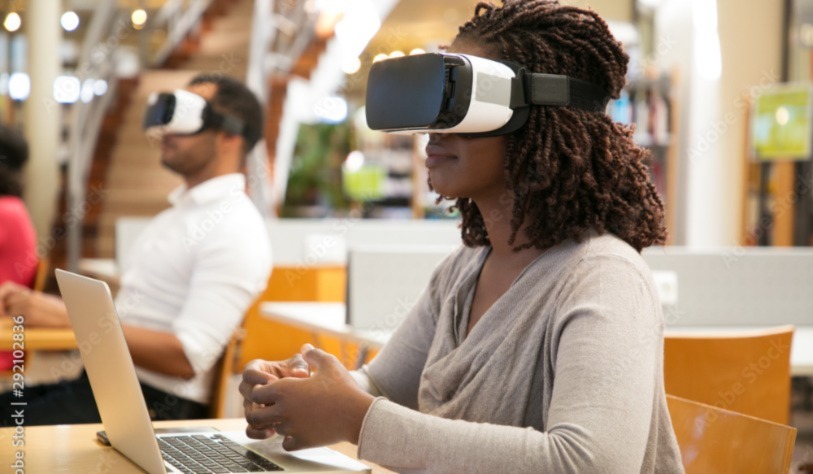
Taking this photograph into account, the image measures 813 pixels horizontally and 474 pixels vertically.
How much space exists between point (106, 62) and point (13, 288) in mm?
5591

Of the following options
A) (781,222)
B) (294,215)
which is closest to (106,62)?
(294,215)

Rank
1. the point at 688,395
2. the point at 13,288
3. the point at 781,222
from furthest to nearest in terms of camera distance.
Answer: the point at 781,222
the point at 13,288
the point at 688,395

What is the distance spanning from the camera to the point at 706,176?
6.58m

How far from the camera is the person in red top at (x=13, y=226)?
132 inches

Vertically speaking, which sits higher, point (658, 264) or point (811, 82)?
point (811, 82)

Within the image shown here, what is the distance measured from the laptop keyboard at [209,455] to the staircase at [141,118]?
6.43 meters

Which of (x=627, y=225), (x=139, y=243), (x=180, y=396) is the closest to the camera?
(x=627, y=225)

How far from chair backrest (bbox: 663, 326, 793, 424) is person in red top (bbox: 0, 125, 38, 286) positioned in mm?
2280

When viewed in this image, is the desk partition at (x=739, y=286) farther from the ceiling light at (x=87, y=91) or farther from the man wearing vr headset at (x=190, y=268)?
the ceiling light at (x=87, y=91)

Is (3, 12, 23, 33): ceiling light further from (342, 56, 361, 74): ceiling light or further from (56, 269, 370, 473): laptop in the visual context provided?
(56, 269, 370, 473): laptop

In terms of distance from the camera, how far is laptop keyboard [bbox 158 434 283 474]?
1.14m

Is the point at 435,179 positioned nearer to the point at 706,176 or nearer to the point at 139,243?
the point at 139,243

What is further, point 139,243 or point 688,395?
point 139,243

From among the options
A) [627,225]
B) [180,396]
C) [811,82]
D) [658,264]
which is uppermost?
[811,82]
